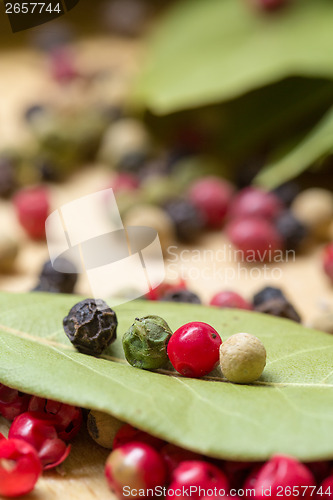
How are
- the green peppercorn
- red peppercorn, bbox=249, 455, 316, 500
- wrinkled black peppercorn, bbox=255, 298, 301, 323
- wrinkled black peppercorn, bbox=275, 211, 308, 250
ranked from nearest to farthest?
red peppercorn, bbox=249, 455, 316, 500 < the green peppercorn < wrinkled black peppercorn, bbox=255, 298, 301, 323 < wrinkled black peppercorn, bbox=275, 211, 308, 250

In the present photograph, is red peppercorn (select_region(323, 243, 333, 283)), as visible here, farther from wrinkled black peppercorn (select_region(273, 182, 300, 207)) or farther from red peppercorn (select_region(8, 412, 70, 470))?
red peppercorn (select_region(8, 412, 70, 470))

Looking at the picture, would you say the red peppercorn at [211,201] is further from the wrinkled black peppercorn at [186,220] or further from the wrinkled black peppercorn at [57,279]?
the wrinkled black peppercorn at [57,279]

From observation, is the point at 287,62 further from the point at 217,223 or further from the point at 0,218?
the point at 0,218

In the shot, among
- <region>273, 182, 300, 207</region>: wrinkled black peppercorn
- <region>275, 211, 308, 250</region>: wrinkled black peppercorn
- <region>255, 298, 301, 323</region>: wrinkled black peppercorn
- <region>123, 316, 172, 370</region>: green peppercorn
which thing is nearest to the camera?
<region>123, 316, 172, 370</region>: green peppercorn

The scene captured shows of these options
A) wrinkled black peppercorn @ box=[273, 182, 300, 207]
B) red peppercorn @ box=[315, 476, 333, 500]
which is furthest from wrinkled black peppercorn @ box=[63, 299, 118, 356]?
wrinkled black peppercorn @ box=[273, 182, 300, 207]

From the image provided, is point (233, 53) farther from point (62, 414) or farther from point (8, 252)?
point (62, 414)

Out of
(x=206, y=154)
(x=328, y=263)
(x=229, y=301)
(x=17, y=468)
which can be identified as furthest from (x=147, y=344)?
(x=206, y=154)

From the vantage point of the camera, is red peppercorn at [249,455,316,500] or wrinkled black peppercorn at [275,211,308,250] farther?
wrinkled black peppercorn at [275,211,308,250]

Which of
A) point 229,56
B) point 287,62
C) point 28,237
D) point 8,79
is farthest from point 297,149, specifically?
point 8,79

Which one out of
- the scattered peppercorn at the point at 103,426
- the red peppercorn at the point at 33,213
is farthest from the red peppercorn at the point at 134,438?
the red peppercorn at the point at 33,213
